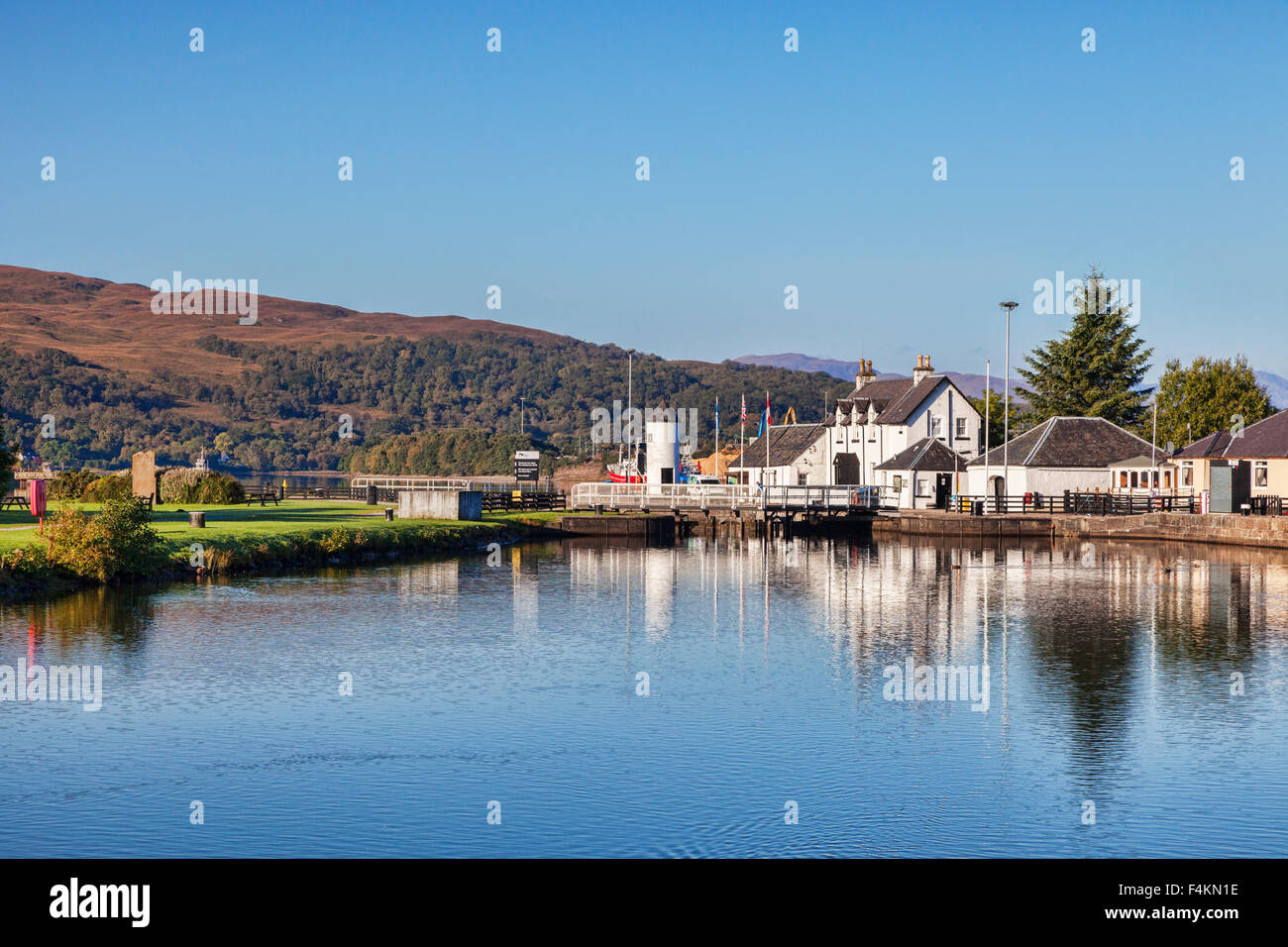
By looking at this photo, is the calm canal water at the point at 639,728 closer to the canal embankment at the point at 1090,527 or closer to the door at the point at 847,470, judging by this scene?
the canal embankment at the point at 1090,527

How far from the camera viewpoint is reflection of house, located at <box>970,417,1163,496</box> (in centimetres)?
8719

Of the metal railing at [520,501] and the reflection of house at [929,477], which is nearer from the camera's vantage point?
the metal railing at [520,501]

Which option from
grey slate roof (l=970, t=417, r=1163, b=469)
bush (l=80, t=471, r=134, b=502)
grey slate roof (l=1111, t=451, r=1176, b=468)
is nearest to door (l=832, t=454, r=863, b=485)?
grey slate roof (l=970, t=417, r=1163, b=469)

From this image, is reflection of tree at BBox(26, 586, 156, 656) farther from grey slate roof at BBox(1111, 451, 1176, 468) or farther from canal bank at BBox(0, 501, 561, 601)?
grey slate roof at BBox(1111, 451, 1176, 468)

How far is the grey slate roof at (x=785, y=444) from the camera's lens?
112500 mm

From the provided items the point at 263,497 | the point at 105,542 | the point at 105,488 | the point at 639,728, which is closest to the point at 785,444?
the point at 263,497

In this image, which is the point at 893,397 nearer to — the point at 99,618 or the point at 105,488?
the point at 105,488

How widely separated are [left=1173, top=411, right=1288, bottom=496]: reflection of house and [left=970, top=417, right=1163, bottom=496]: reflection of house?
14.6 feet

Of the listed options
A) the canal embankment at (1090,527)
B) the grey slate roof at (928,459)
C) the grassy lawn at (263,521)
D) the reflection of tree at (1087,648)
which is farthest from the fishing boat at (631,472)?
the reflection of tree at (1087,648)

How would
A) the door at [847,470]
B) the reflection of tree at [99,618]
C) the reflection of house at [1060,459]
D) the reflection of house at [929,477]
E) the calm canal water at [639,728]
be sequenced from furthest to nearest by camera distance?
the door at [847,470] → the reflection of house at [929,477] → the reflection of house at [1060,459] → the reflection of tree at [99,618] → the calm canal water at [639,728]

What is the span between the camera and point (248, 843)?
1712cm

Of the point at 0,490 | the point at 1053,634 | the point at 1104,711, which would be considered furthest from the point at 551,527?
the point at 1104,711
